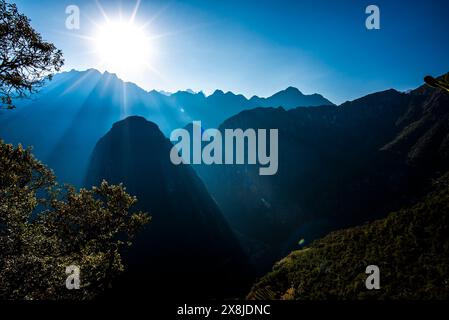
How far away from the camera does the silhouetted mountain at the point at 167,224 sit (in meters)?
80.1

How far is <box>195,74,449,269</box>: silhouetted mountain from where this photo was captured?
117m

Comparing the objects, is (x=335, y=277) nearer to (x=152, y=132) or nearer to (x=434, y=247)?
(x=434, y=247)

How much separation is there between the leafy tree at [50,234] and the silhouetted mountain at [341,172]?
108 metres

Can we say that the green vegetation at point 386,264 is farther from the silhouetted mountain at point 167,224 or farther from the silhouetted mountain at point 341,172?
the silhouetted mountain at point 341,172

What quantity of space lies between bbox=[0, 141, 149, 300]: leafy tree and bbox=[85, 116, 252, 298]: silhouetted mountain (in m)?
55.4

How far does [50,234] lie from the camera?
1473cm

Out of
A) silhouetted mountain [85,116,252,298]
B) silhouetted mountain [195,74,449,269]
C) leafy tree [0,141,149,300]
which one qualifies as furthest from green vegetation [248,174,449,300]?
silhouetted mountain [195,74,449,269]

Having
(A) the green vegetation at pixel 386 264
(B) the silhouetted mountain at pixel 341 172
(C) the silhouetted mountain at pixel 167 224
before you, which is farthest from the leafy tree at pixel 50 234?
(B) the silhouetted mountain at pixel 341 172

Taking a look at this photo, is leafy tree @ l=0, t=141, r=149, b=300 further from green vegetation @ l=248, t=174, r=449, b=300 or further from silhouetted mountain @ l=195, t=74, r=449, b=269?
silhouetted mountain @ l=195, t=74, r=449, b=269

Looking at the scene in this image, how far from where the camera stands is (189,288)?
246 ft

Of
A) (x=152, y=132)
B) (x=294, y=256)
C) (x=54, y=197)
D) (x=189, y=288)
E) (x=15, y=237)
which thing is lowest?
(x=189, y=288)

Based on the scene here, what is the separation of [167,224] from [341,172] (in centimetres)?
11433
